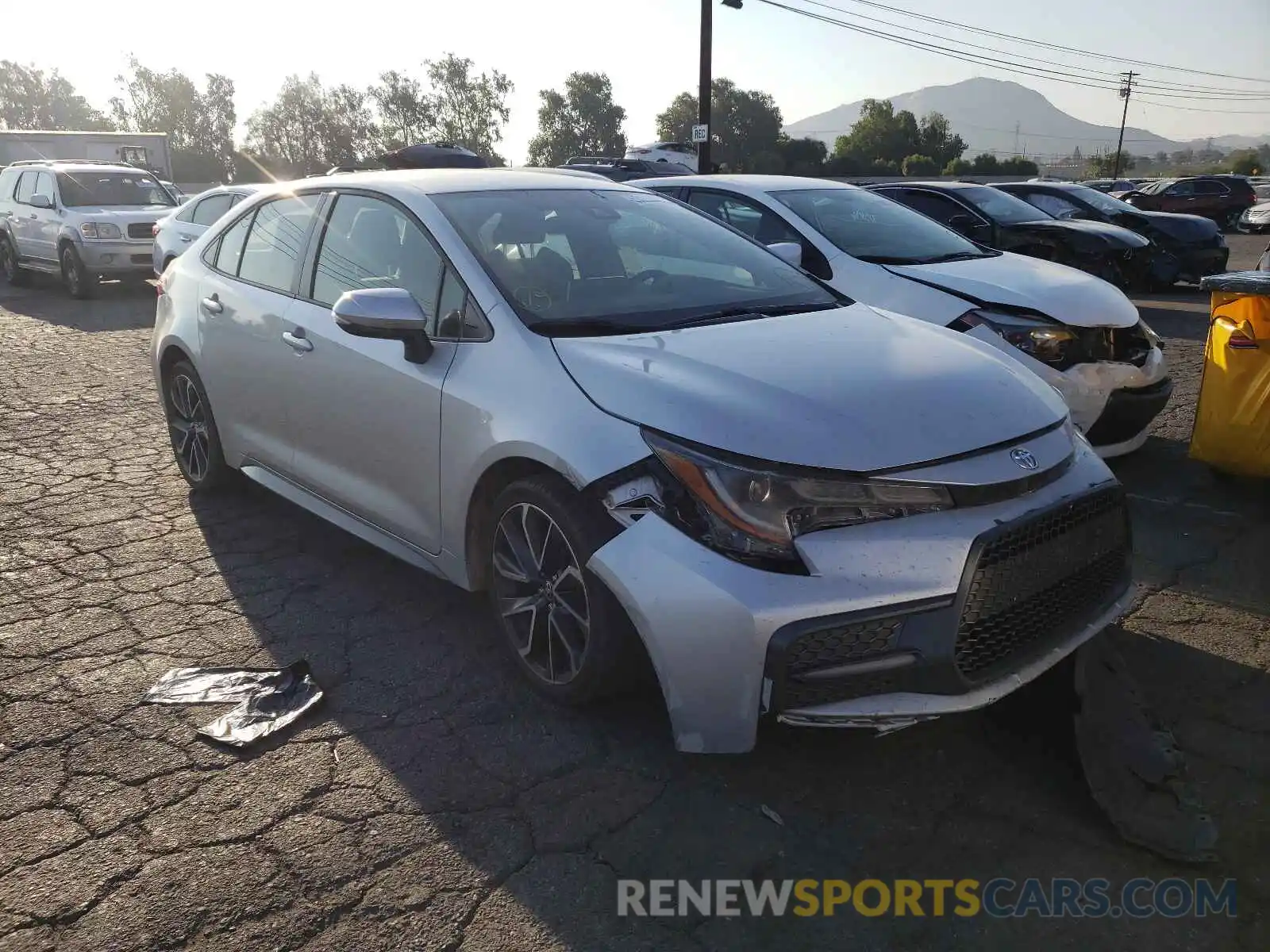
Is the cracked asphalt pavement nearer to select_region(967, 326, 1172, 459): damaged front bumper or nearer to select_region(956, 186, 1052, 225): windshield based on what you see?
select_region(967, 326, 1172, 459): damaged front bumper

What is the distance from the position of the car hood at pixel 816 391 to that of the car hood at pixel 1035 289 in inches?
87.8

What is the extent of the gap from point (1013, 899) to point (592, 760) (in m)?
1.20

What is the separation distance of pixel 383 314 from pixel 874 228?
4.14 meters

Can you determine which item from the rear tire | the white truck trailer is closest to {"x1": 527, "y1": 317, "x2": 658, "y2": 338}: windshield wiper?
the rear tire

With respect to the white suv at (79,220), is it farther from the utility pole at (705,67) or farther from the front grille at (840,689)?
the front grille at (840,689)

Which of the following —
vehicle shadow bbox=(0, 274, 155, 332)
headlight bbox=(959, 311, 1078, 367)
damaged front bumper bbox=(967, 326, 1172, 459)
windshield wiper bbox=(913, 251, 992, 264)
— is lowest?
vehicle shadow bbox=(0, 274, 155, 332)

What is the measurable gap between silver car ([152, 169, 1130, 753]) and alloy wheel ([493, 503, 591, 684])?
11 millimetres

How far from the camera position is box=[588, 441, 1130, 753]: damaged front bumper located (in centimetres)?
247

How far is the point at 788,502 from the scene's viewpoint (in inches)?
101

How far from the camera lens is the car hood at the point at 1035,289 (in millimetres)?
5348

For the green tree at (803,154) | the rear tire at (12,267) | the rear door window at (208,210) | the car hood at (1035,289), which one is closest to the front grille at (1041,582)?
the car hood at (1035,289)

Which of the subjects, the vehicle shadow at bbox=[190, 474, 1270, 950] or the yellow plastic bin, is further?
the yellow plastic bin

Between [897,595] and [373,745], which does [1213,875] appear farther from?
[373,745]

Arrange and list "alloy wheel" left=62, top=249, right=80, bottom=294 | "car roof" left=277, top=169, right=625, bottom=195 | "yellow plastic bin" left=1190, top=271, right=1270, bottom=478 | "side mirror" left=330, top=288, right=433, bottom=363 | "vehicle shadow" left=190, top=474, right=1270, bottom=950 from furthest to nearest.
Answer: "alloy wheel" left=62, top=249, right=80, bottom=294 → "yellow plastic bin" left=1190, top=271, right=1270, bottom=478 → "car roof" left=277, top=169, right=625, bottom=195 → "side mirror" left=330, top=288, right=433, bottom=363 → "vehicle shadow" left=190, top=474, right=1270, bottom=950
